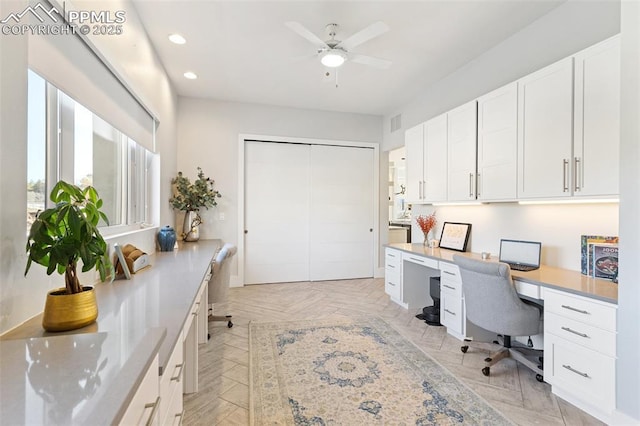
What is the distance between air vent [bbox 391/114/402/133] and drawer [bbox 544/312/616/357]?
3592mm

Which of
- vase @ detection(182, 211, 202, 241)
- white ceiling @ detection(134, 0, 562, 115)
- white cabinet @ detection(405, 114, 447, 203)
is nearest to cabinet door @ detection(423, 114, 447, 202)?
white cabinet @ detection(405, 114, 447, 203)

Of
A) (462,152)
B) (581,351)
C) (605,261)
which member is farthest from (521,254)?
(462,152)

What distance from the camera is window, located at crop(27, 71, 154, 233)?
51.8 inches

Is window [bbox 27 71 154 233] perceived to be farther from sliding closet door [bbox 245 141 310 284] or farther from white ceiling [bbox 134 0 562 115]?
sliding closet door [bbox 245 141 310 284]

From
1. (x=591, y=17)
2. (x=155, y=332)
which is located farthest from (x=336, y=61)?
(x=155, y=332)

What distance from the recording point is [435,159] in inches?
142

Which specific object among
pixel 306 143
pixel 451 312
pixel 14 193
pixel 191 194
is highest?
pixel 306 143

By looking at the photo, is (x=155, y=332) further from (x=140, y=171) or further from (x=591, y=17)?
(x=591, y=17)

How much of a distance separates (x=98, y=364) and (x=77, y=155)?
1.47 m

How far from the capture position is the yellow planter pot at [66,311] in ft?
3.57

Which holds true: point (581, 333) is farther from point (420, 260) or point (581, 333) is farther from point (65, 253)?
point (65, 253)

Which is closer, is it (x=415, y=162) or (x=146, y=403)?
(x=146, y=403)

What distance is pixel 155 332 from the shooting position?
1.00 m

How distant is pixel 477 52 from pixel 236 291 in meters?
4.40
